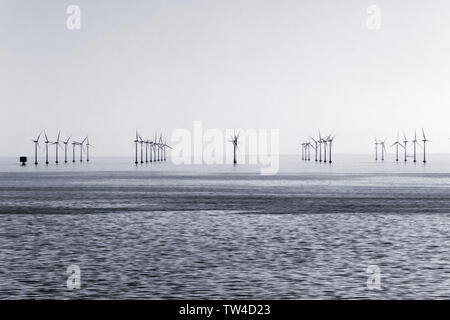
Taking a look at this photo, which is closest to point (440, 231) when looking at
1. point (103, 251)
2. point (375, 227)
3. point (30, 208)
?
point (375, 227)

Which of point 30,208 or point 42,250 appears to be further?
point 30,208

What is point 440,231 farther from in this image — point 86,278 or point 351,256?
point 86,278

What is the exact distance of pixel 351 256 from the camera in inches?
1278

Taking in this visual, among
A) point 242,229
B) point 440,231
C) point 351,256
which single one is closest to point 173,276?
point 351,256
